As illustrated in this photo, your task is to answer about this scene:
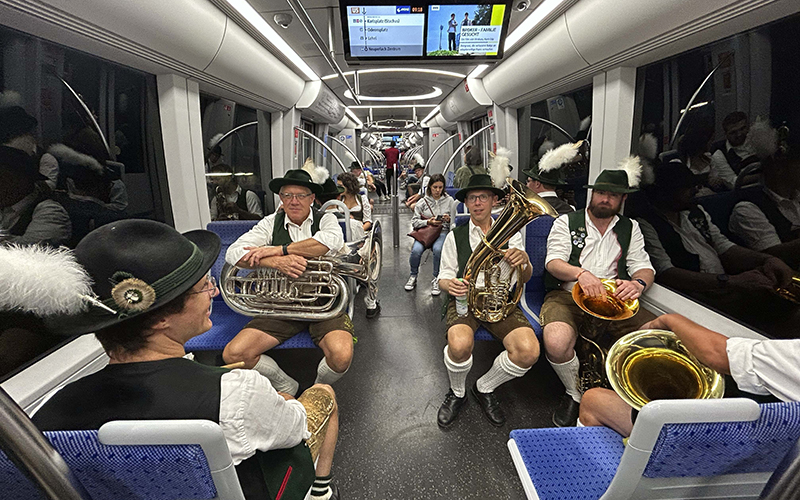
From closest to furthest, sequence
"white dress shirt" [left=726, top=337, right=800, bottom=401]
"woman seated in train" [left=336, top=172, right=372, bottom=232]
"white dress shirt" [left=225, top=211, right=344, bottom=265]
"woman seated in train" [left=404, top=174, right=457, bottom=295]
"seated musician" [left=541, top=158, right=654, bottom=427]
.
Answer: "white dress shirt" [left=726, top=337, right=800, bottom=401] < "seated musician" [left=541, top=158, right=654, bottom=427] < "white dress shirt" [left=225, top=211, right=344, bottom=265] < "woman seated in train" [left=336, top=172, right=372, bottom=232] < "woman seated in train" [left=404, top=174, right=457, bottom=295]

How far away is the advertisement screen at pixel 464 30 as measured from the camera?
3423 millimetres

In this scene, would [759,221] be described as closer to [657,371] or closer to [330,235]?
[657,371]

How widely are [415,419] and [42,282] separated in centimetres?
237

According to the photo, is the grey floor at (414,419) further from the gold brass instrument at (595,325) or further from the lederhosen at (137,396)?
the lederhosen at (137,396)

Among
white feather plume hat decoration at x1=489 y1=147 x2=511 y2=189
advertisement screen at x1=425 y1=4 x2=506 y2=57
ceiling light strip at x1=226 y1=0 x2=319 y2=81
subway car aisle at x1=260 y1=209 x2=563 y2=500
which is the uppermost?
ceiling light strip at x1=226 y1=0 x2=319 y2=81

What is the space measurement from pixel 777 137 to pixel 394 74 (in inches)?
249

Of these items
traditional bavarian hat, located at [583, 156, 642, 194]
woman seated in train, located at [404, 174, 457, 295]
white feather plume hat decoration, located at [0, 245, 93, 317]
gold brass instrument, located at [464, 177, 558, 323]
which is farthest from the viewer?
woman seated in train, located at [404, 174, 457, 295]

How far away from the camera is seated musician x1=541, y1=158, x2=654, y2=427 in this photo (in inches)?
104

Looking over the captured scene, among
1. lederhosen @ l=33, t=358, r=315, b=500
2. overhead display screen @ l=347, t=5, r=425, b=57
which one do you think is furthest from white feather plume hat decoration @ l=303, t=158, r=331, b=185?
lederhosen @ l=33, t=358, r=315, b=500

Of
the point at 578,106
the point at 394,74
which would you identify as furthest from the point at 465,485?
the point at 394,74

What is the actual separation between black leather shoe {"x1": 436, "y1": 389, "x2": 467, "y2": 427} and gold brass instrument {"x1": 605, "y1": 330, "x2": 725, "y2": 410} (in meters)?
1.21

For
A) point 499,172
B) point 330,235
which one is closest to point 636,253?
point 499,172

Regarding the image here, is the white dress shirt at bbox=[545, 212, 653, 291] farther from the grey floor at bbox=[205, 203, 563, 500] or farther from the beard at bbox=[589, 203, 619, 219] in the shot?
the grey floor at bbox=[205, 203, 563, 500]

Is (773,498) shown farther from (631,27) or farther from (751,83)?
(631,27)
